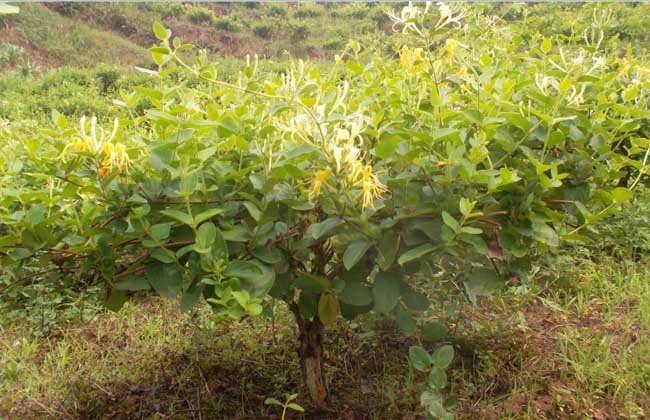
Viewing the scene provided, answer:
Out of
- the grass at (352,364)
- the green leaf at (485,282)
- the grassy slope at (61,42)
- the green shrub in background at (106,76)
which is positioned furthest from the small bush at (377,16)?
the green leaf at (485,282)

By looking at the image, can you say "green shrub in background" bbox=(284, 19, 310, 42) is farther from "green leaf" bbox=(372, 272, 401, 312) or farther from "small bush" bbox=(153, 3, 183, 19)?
"green leaf" bbox=(372, 272, 401, 312)

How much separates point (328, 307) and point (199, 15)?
10.2 metres

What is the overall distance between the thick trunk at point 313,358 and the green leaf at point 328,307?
0.27 meters

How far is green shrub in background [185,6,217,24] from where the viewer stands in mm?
10703

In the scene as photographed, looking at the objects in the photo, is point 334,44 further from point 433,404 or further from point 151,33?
point 433,404

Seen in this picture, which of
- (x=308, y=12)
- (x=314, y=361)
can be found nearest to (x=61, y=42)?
(x=308, y=12)

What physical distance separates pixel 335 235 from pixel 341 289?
0.44 feet

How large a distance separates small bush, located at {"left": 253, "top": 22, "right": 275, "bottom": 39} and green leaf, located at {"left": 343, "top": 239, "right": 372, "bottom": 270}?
982 centimetres

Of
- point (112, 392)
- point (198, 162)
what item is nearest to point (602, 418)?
point (198, 162)

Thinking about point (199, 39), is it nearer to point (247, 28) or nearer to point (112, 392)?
point (247, 28)

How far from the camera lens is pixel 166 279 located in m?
1.37

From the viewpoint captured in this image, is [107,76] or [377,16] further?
[377,16]

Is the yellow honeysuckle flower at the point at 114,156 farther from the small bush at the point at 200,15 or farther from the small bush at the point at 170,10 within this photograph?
the small bush at the point at 170,10

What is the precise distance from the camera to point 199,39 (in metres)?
10.3
